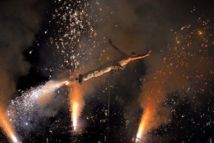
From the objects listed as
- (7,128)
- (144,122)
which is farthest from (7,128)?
(144,122)

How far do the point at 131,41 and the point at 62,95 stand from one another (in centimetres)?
439

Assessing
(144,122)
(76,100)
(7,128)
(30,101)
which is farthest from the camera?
(76,100)

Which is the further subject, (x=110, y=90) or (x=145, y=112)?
(x=110, y=90)

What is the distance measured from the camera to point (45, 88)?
17219mm

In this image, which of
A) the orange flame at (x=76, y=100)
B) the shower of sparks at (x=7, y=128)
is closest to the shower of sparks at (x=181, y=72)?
the orange flame at (x=76, y=100)

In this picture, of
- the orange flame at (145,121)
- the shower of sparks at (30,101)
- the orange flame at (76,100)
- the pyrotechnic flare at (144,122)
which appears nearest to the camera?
the pyrotechnic flare at (144,122)

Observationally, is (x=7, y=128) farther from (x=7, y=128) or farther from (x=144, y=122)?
(x=144, y=122)

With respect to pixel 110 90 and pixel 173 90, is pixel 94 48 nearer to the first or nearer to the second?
pixel 110 90

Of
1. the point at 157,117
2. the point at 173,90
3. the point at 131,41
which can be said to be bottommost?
the point at 157,117

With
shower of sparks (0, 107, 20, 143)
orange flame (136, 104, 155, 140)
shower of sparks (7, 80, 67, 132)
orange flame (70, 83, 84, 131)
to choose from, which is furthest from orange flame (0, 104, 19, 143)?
orange flame (136, 104, 155, 140)

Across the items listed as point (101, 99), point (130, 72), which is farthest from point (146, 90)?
point (101, 99)

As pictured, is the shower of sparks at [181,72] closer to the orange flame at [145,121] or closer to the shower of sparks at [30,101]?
the orange flame at [145,121]

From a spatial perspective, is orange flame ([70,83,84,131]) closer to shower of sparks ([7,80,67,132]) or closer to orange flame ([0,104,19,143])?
shower of sparks ([7,80,67,132])

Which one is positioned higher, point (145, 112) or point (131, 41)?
point (131, 41)
